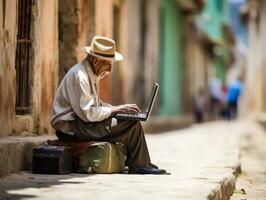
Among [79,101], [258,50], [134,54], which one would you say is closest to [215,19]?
[258,50]

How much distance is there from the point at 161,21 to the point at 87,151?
18.3m

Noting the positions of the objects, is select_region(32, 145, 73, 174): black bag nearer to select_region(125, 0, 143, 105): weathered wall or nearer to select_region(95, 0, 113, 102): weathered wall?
select_region(95, 0, 113, 102): weathered wall

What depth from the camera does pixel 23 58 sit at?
8906mm

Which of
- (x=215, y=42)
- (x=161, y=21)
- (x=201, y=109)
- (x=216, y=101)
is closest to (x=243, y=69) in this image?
(x=215, y=42)

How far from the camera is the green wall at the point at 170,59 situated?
83.6 ft

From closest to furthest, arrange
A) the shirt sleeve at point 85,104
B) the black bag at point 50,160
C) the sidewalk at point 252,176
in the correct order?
1. the black bag at point 50,160
2. the shirt sleeve at point 85,104
3. the sidewalk at point 252,176

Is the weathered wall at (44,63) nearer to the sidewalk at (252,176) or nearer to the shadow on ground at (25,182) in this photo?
the shadow on ground at (25,182)

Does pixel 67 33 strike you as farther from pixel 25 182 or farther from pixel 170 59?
pixel 170 59

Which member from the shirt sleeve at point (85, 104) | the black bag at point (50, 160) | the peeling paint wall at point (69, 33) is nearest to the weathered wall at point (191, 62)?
the peeling paint wall at point (69, 33)

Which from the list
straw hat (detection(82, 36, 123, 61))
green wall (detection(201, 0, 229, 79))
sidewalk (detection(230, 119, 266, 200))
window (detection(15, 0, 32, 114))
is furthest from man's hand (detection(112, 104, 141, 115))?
green wall (detection(201, 0, 229, 79))

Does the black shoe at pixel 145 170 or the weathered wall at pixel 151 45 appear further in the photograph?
the weathered wall at pixel 151 45

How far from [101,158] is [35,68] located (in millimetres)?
2171

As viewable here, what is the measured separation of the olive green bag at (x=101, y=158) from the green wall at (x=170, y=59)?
17121 millimetres

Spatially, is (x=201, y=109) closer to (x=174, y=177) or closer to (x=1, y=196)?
(x=174, y=177)
